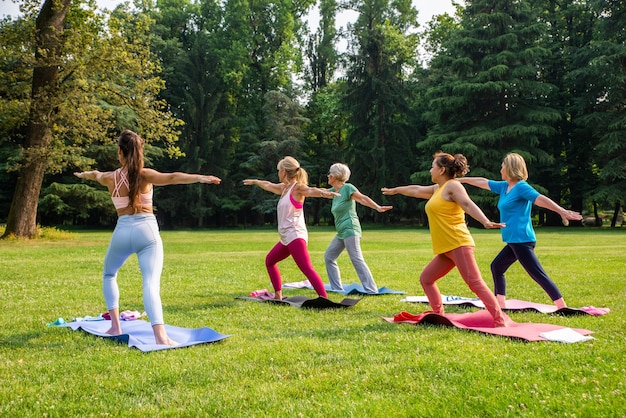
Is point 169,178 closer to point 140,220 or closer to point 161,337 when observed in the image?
point 140,220

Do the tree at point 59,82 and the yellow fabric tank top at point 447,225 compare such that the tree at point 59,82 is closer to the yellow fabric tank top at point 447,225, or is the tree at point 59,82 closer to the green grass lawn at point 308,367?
the green grass lawn at point 308,367

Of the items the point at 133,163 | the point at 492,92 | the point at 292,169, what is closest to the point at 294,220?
the point at 292,169

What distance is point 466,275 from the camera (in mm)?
6770

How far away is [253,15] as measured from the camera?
60938 mm

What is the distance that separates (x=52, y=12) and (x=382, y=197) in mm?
30069

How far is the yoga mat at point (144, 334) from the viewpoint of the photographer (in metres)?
6.18

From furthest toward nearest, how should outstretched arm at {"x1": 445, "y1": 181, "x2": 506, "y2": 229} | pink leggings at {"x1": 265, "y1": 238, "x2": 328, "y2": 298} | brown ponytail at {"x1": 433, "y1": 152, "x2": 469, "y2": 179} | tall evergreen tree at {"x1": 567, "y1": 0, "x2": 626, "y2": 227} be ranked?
tall evergreen tree at {"x1": 567, "y1": 0, "x2": 626, "y2": 227}, pink leggings at {"x1": 265, "y1": 238, "x2": 328, "y2": 298}, brown ponytail at {"x1": 433, "y1": 152, "x2": 469, "y2": 179}, outstretched arm at {"x1": 445, "y1": 181, "x2": 506, "y2": 229}

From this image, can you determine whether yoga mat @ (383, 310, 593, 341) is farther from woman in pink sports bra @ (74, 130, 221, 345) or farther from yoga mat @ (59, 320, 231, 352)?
woman in pink sports bra @ (74, 130, 221, 345)

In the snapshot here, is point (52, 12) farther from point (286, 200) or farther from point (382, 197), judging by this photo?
point (382, 197)

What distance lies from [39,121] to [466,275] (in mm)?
23537

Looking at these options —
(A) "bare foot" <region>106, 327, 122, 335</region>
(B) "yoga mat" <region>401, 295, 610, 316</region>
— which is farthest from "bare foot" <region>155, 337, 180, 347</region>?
(B) "yoga mat" <region>401, 295, 610, 316</region>

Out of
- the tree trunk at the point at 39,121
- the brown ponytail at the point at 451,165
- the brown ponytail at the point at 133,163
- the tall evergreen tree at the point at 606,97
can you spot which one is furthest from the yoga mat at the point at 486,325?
the tall evergreen tree at the point at 606,97

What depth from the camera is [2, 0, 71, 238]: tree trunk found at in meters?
24.4

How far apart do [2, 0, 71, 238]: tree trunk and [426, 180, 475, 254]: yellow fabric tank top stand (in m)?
22.0
